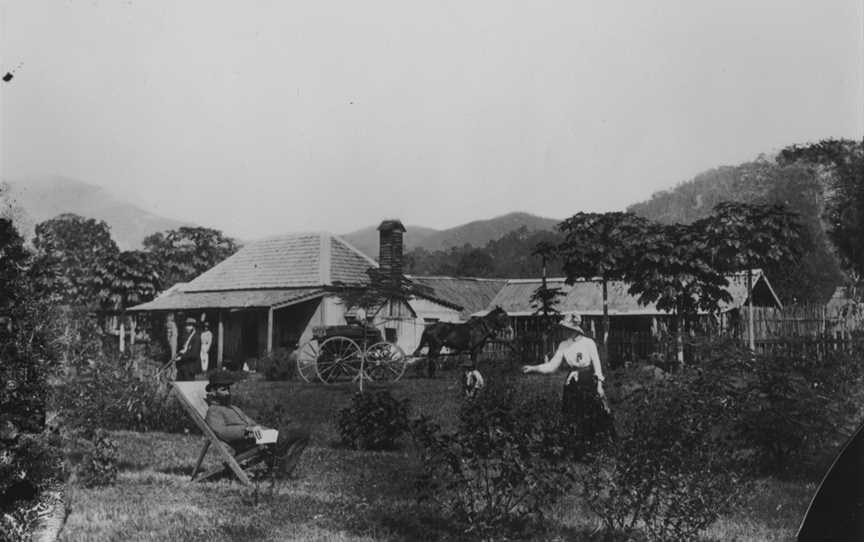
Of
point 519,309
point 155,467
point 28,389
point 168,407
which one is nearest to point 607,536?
point 28,389

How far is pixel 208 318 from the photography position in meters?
15.3

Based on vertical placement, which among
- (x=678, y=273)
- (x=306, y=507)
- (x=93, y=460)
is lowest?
(x=306, y=507)

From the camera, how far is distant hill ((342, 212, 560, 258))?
9719 millimetres

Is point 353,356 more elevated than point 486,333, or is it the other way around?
point 486,333

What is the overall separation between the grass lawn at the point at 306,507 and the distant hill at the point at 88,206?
10.4ft

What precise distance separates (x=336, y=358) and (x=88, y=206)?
4.59 m

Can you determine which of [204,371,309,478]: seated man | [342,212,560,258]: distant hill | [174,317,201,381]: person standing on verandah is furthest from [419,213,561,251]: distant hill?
[204,371,309,478]: seated man

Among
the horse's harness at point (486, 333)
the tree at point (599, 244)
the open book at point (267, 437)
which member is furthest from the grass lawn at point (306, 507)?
the horse's harness at point (486, 333)

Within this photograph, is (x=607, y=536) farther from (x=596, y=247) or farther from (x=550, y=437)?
(x=596, y=247)

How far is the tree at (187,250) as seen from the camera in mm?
11859

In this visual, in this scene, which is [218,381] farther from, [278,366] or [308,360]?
[308,360]

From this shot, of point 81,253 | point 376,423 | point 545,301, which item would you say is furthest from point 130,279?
point 545,301

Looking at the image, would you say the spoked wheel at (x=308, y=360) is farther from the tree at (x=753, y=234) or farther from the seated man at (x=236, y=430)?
the tree at (x=753, y=234)

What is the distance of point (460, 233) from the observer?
10820mm
